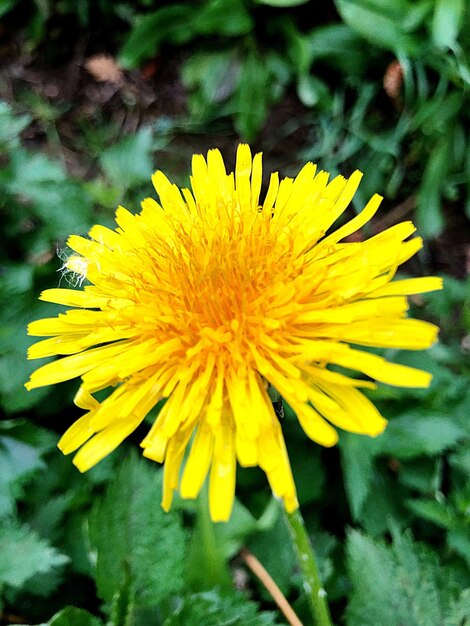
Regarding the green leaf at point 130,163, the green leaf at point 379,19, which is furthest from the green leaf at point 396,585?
the green leaf at point 379,19

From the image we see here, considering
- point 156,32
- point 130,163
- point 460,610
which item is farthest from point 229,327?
point 156,32

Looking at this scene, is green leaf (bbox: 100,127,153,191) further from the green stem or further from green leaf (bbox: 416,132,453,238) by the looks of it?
the green stem

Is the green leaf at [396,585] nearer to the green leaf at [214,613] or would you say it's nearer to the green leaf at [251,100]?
the green leaf at [214,613]

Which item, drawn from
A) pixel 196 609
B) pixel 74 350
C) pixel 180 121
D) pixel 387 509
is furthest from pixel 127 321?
pixel 180 121

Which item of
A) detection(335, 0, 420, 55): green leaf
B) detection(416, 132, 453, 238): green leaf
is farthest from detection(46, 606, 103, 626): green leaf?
detection(335, 0, 420, 55): green leaf

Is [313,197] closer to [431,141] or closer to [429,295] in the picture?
[429,295]
